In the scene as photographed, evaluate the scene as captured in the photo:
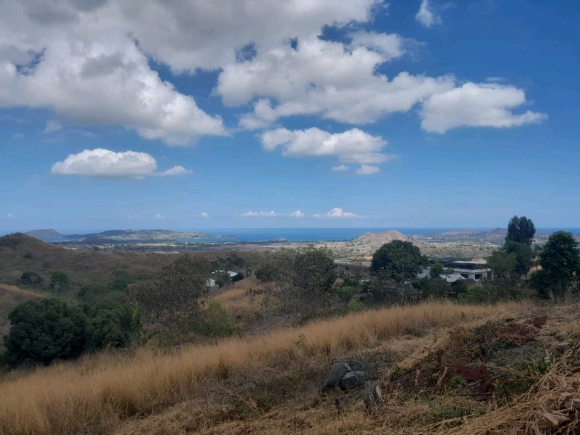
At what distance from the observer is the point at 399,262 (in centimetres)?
2753

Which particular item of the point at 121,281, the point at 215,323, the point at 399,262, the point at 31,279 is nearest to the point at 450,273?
the point at 399,262

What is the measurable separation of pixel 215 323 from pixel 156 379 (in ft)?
26.7

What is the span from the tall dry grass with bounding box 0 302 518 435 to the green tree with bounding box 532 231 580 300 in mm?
10430

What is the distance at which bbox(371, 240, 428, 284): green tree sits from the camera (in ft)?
83.2

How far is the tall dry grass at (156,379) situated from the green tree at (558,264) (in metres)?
10.4

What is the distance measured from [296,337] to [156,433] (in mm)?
4514

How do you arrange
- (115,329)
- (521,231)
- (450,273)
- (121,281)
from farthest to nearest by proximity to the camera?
(521,231), (121,281), (450,273), (115,329)

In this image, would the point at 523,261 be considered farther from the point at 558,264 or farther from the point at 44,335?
the point at 44,335

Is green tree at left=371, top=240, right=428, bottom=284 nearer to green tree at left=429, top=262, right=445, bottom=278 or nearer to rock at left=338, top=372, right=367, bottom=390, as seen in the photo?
green tree at left=429, top=262, right=445, bottom=278

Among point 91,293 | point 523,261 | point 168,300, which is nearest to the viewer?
point 168,300

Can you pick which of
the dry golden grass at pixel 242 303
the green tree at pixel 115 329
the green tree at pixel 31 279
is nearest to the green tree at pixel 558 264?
the dry golden grass at pixel 242 303

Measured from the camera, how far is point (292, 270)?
18.9 metres

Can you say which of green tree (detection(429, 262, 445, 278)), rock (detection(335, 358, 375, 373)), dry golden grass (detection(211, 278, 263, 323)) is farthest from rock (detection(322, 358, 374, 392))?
green tree (detection(429, 262, 445, 278))

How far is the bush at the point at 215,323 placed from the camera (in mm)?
13607
